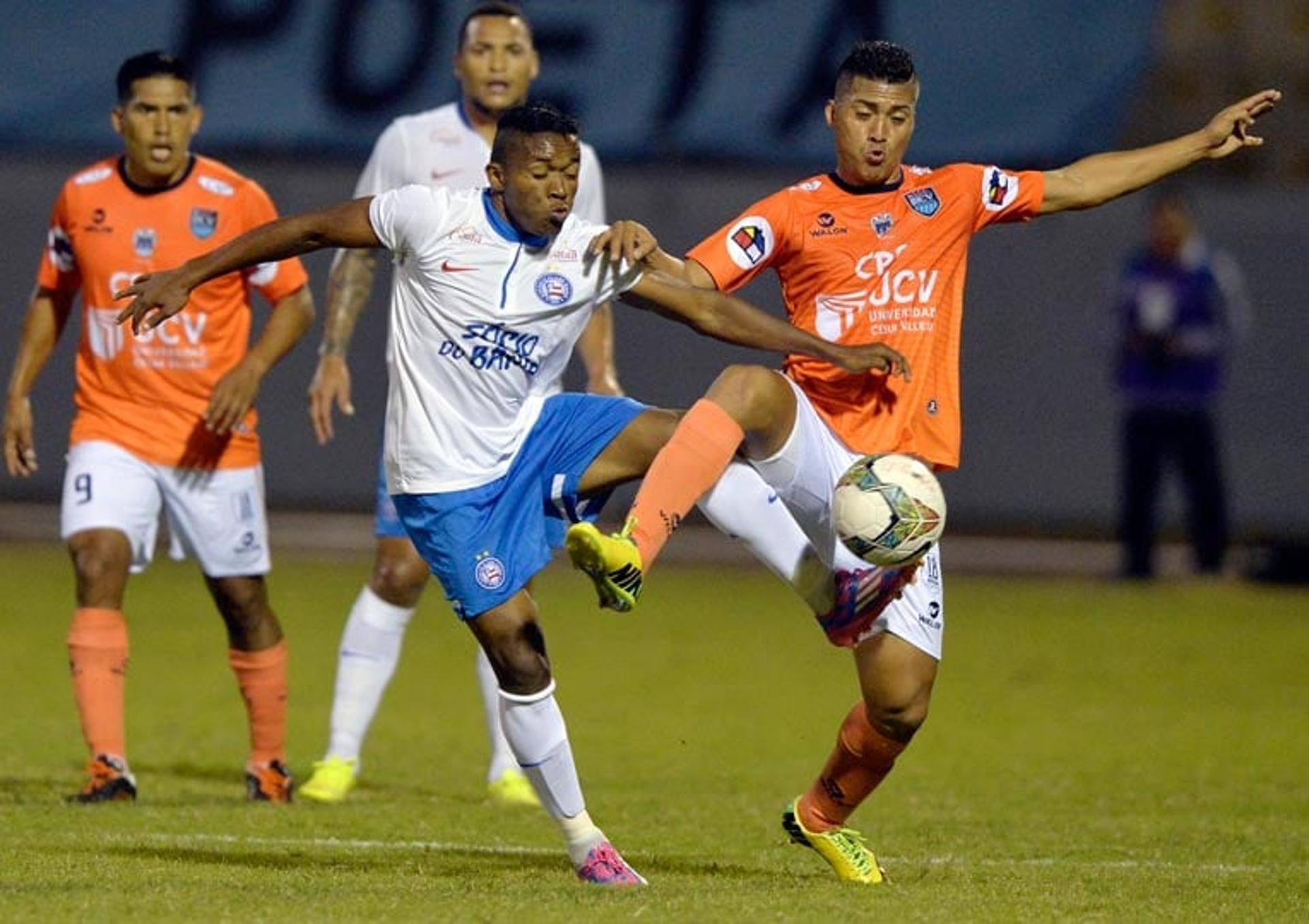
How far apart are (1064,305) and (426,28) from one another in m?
5.00

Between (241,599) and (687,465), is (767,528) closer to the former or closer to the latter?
(687,465)

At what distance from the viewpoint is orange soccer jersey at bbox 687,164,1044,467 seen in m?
7.20

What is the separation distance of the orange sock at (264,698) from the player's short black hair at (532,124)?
8.91 ft

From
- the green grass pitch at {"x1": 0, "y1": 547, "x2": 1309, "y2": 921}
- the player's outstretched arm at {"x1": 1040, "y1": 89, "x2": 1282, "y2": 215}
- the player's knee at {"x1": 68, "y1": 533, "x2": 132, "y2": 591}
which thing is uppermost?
the player's outstretched arm at {"x1": 1040, "y1": 89, "x2": 1282, "y2": 215}

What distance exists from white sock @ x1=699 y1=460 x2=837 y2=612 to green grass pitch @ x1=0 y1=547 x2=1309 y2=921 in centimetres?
83

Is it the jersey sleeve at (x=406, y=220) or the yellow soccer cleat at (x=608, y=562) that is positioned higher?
the jersey sleeve at (x=406, y=220)

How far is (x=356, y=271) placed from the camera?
30.0 ft

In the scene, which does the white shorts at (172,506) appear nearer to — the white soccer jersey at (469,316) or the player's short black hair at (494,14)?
the player's short black hair at (494,14)

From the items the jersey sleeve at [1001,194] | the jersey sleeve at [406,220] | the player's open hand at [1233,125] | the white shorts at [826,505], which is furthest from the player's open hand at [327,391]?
the player's open hand at [1233,125]

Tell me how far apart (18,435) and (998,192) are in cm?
346

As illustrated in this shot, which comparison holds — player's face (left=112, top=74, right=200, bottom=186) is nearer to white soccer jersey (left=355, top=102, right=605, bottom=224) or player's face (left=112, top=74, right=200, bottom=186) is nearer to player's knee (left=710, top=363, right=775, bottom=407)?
white soccer jersey (left=355, top=102, right=605, bottom=224)

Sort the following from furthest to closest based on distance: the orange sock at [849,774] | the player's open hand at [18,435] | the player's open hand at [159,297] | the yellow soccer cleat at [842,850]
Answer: the player's open hand at [18,435], the orange sock at [849,774], the yellow soccer cleat at [842,850], the player's open hand at [159,297]

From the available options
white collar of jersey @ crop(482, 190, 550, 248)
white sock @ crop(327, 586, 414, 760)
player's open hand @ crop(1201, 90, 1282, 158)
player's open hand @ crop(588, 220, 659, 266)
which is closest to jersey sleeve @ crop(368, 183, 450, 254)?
white collar of jersey @ crop(482, 190, 550, 248)

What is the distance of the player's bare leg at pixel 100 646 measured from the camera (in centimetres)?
859
